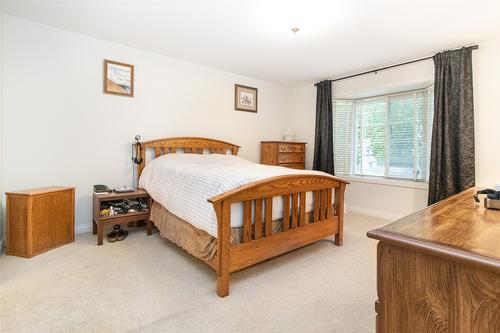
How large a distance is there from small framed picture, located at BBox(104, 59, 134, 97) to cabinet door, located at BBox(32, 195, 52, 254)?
4.70ft

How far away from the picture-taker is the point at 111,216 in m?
2.63

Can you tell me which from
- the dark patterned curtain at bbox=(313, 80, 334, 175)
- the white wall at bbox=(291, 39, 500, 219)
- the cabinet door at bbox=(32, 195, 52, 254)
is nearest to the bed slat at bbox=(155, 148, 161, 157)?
the cabinet door at bbox=(32, 195, 52, 254)

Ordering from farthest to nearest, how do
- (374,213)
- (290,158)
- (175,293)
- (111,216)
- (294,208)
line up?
(290,158) < (374,213) < (111,216) < (294,208) < (175,293)

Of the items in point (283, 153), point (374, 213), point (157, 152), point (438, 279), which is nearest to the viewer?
point (438, 279)

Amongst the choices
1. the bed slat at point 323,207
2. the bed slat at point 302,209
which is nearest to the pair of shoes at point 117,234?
the bed slat at point 302,209

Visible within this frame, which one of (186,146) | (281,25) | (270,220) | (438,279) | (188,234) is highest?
(281,25)

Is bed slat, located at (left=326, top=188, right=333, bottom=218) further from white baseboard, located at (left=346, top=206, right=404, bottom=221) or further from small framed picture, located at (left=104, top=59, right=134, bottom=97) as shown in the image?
small framed picture, located at (left=104, top=59, right=134, bottom=97)

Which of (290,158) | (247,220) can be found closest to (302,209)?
(247,220)

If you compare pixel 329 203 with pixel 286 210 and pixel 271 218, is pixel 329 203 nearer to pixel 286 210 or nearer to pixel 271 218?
pixel 286 210

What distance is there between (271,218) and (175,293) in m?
0.88

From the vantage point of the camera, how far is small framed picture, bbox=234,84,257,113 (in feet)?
13.9

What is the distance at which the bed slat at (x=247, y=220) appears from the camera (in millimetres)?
1819

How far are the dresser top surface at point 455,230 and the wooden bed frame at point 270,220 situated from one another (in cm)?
104

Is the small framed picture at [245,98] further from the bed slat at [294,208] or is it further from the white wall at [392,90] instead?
the bed slat at [294,208]
